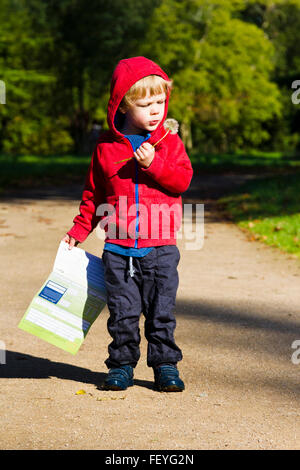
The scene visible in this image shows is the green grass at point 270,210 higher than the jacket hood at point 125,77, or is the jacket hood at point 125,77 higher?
the jacket hood at point 125,77

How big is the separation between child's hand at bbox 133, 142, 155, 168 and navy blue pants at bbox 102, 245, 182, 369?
18.2 inches

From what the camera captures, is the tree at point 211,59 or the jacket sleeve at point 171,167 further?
the tree at point 211,59

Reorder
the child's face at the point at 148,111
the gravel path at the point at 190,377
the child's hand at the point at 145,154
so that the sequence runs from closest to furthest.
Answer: the gravel path at the point at 190,377 < the child's hand at the point at 145,154 < the child's face at the point at 148,111

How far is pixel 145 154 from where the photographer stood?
3674mm

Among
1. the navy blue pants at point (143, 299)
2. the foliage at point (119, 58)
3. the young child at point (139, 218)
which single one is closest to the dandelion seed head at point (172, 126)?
the young child at point (139, 218)

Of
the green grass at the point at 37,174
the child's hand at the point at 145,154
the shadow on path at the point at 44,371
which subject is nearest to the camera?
the child's hand at the point at 145,154

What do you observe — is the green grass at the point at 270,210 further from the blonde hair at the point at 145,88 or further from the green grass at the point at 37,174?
the green grass at the point at 37,174

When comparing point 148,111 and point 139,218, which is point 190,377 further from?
point 148,111

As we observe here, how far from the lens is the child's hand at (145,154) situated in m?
3.68

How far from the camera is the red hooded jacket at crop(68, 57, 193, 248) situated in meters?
3.85

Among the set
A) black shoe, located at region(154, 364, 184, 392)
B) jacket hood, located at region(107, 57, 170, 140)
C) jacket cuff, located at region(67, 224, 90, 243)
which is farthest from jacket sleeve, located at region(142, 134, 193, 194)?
black shoe, located at region(154, 364, 184, 392)

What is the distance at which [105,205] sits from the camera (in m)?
4.02

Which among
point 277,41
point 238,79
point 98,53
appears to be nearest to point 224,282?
point 98,53
